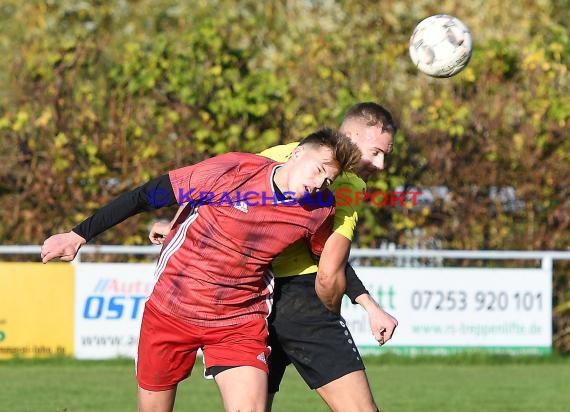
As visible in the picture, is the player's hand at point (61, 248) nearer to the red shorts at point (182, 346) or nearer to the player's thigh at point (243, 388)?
the red shorts at point (182, 346)

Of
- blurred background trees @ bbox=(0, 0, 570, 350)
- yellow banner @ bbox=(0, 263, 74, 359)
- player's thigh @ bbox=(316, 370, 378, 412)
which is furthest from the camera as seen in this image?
blurred background trees @ bbox=(0, 0, 570, 350)

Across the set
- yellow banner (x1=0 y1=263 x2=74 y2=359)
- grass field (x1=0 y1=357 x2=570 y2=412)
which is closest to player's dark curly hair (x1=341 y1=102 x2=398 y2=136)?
grass field (x1=0 y1=357 x2=570 y2=412)

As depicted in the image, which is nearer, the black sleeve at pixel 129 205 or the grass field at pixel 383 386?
the black sleeve at pixel 129 205

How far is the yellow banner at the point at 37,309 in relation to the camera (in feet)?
42.6

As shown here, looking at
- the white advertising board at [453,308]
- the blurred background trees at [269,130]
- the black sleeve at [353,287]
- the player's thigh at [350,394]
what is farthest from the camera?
the blurred background trees at [269,130]

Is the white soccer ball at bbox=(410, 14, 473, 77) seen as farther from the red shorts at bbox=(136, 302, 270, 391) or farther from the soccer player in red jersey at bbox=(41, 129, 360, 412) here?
the red shorts at bbox=(136, 302, 270, 391)

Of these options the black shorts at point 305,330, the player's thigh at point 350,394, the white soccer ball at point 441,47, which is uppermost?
the white soccer ball at point 441,47

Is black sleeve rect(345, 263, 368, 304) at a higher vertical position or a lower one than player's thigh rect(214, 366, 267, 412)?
higher

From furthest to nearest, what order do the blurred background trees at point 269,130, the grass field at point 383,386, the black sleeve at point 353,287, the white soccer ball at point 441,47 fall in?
the blurred background trees at point 269,130, the grass field at point 383,386, the white soccer ball at point 441,47, the black sleeve at point 353,287

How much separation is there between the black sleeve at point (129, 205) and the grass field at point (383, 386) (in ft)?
14.1

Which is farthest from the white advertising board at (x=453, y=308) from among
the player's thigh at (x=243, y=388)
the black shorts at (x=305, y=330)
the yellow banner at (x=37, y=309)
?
the player's thigh at (x=243, y=388)

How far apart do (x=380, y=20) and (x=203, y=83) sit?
806 cm

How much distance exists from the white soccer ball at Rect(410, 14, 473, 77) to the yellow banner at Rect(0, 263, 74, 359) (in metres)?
6.07

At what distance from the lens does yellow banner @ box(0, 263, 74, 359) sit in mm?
12992
